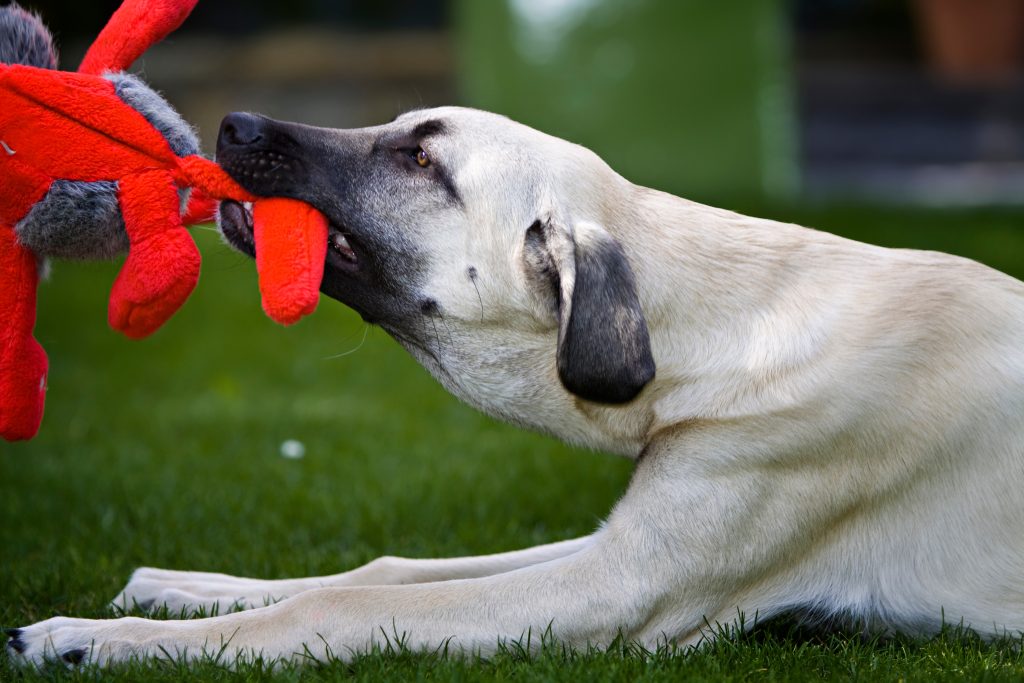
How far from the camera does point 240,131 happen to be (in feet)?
11.6

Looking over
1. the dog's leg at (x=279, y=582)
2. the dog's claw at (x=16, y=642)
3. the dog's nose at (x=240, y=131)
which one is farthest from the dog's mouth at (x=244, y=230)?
the dog's claw at (x=16, y=642)

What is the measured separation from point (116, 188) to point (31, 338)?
465 mm

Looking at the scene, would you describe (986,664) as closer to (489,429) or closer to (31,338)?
(31,338)

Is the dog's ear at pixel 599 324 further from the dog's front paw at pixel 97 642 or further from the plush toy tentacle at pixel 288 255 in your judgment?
the dog's front paw at pixel 97 642

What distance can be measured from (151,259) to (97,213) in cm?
21

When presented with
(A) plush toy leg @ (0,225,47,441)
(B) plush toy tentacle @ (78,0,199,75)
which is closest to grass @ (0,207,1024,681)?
(A) plush toy leg @ (0,225,47,441)

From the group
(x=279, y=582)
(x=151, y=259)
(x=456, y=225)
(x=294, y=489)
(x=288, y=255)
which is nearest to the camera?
(x=151, y=259)

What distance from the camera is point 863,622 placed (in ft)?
11.1

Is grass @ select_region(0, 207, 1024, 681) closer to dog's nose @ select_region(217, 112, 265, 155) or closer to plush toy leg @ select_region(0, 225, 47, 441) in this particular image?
plush toy leg @ select_region(0, 225, 47, 441)

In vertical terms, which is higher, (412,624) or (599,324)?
(599,324)

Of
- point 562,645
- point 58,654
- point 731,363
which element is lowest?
point 58,654

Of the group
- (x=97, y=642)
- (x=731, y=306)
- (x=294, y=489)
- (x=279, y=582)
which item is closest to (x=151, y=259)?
(x=97, y=642)

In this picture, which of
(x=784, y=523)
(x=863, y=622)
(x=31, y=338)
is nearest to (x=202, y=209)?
(x=31, y=338)

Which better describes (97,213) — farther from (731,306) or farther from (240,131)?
(731,306)
